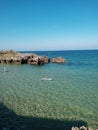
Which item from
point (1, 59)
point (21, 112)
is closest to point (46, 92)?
point (21, 112)

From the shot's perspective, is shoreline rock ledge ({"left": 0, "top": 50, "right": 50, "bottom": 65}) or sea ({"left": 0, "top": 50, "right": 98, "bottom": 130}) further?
shoreline rock ledge ({"left": 0, "top": 50, "right": 50, "bottom": 65})

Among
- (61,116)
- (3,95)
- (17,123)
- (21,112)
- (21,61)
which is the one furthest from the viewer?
(21,61)

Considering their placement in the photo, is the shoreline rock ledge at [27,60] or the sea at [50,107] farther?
the shoreline rock ledge at [27,60]

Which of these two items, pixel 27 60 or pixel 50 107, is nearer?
pixel 50 107

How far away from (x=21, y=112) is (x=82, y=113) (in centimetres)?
529

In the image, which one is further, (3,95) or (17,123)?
(3,95)

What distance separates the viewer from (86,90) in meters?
27.6

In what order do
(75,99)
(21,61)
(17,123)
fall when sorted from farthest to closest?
(21,61), (75,99), (17,123)

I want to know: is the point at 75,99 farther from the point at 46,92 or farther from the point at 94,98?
the point at 46,92

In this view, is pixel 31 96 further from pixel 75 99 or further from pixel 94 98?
pixel 94 98

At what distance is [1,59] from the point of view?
73.1 metres

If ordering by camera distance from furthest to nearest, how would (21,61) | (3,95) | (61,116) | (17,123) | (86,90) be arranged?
(21,61) < (86,90) < (3,95) < (61,116) < (17,123)

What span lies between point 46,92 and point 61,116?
9.20 meters

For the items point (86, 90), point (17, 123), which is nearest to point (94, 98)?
point (86, 90)
